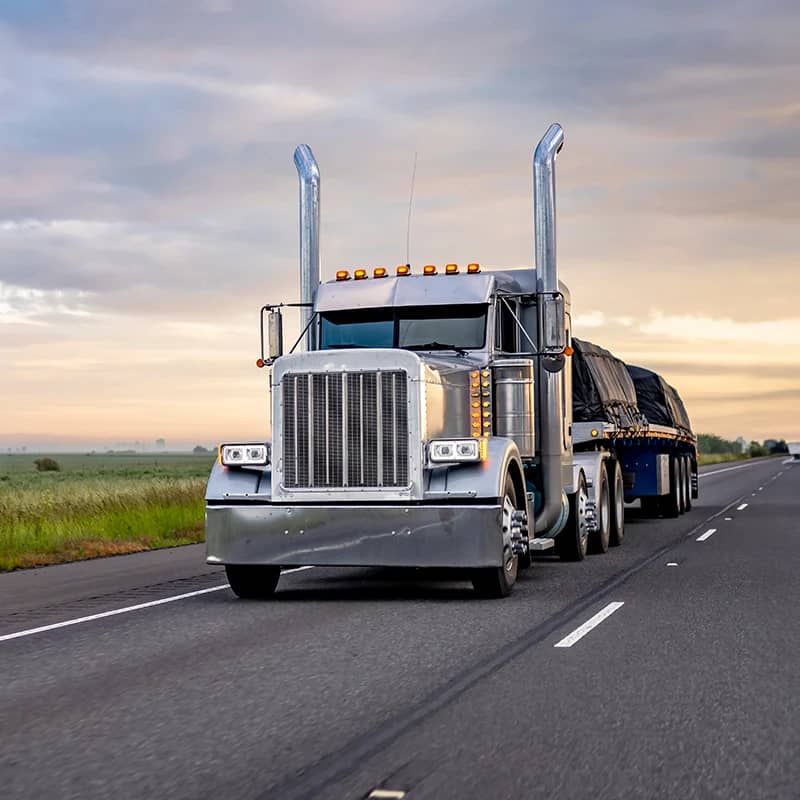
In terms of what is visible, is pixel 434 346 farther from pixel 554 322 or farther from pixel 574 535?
pixel 574 535

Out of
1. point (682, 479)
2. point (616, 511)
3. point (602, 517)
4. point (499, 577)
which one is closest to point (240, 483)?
point (499, 577)

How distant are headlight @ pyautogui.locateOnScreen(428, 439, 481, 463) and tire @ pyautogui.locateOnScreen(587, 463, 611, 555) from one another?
230 inches

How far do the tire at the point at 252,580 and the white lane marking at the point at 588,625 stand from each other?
Result: 3.09 meters

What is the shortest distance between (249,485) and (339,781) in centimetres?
651

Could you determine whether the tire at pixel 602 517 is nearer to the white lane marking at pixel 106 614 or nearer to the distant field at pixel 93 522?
the white lane marking at pixel 106 614

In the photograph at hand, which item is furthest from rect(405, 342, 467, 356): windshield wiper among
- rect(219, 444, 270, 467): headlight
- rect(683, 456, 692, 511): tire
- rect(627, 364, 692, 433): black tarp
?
rect(683, 456, 692, 511): tire

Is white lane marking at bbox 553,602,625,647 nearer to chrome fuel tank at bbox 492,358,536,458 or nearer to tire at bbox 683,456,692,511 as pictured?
chrome fuel tank at bbox 492,358,536,458

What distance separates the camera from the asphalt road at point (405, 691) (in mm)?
5336

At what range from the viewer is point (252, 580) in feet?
39.1

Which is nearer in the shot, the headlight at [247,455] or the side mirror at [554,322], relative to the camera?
the headlight at [247,455]

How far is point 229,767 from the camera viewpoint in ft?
18.0

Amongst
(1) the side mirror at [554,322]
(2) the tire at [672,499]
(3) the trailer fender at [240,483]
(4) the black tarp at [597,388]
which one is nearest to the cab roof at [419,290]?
(1) the side mirror at [554,322]

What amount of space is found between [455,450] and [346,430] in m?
1.01

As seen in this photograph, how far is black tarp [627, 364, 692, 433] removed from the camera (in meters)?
24.8
